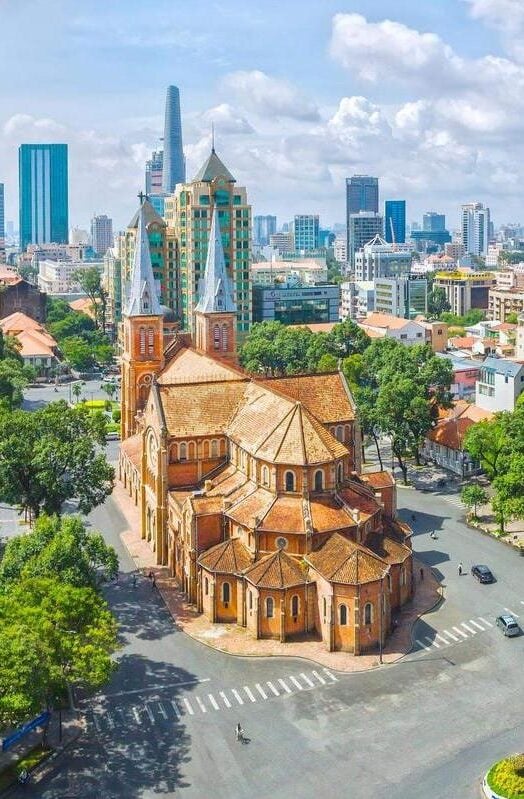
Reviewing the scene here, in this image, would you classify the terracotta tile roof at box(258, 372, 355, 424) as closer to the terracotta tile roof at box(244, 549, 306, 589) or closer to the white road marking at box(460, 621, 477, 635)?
the terracotta tile roof at box(244, 549, 306, 589)

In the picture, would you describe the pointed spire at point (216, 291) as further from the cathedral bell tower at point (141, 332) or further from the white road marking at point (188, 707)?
the white road marking at point (188, 707)

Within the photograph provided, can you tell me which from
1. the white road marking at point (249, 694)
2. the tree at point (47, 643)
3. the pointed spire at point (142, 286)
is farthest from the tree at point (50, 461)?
the pointed spire at point (142, 286)

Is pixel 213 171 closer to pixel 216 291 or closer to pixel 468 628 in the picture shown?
pixel 216 291

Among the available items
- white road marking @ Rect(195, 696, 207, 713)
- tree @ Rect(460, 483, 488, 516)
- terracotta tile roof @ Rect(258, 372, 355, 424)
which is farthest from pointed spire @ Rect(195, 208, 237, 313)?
white road marking @ Rect(195, 696, 207, 713)

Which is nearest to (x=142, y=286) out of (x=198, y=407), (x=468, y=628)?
(x=198, y=407)

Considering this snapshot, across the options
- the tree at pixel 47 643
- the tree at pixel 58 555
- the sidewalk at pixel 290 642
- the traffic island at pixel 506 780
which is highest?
the tree at pixel 58 555
